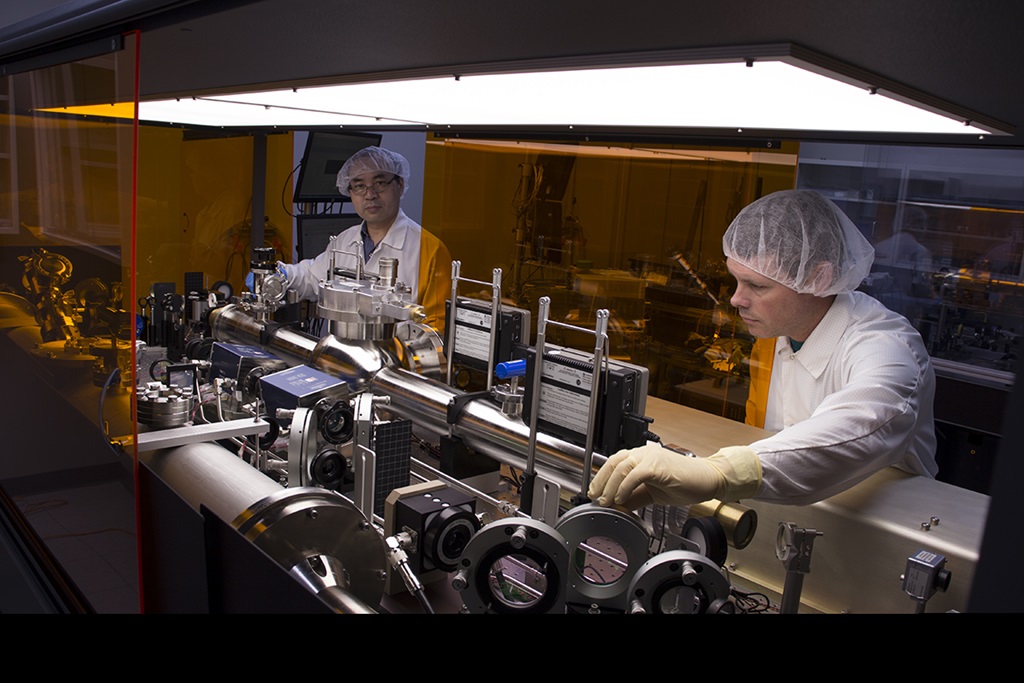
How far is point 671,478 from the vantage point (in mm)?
1282

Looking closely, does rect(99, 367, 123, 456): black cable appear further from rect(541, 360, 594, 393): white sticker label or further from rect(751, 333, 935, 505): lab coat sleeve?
rect(751, 333, 935, 505): lab coat sleeve

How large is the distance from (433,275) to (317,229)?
3.18ft

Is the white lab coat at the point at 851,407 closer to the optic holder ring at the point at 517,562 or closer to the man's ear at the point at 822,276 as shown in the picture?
the man's ear at the point at 822,276

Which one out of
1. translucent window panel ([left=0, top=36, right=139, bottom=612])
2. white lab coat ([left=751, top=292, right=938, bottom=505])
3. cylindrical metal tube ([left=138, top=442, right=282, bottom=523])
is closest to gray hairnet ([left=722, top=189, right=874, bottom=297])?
white lab coat ([left=751, top=292, right=938, bottom=505])

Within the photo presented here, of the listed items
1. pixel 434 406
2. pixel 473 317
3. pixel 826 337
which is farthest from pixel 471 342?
pixel 826 337

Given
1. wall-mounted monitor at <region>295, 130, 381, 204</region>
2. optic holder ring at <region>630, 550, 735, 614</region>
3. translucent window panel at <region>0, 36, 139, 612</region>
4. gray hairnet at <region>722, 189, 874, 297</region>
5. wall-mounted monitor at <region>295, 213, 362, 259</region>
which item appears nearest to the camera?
optic holder ring at <region>630, 550, 735, 614</region>

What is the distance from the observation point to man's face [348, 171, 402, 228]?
11.1ft

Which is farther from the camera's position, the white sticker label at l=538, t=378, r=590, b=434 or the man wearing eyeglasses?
the man wearing eyeglasses

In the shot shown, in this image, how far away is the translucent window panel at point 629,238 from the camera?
305 cm

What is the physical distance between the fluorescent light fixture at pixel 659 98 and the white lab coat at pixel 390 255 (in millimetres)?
696

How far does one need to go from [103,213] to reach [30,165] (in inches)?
23.3

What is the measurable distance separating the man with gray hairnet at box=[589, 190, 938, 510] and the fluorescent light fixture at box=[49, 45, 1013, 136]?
0.25 metres

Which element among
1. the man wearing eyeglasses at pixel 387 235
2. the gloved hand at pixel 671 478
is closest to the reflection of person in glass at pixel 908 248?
the man wearing eyeglasses at pixel 387 235

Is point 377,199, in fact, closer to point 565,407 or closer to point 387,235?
point 387,235
